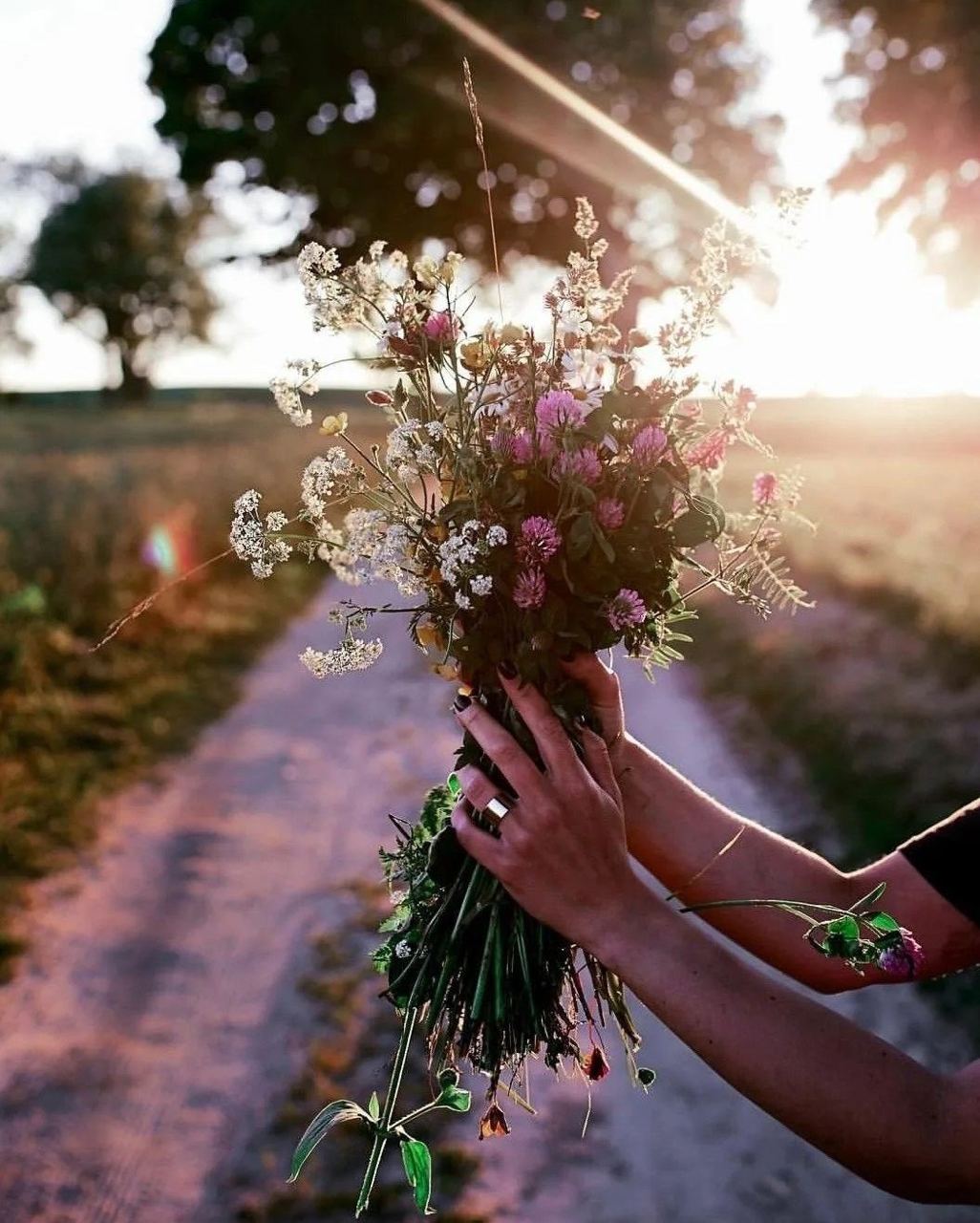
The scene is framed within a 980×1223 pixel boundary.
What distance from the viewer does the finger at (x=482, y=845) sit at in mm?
1664

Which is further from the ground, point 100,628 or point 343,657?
point 343,657

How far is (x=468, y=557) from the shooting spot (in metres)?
1.71

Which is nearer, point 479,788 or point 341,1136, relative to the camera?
point 479,788

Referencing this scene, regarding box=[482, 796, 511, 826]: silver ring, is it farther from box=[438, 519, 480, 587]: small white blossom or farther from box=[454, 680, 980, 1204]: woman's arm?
box=[438, 519, 480, 587]: small white blossom

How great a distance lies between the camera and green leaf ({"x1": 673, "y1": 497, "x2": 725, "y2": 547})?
1.81 meters

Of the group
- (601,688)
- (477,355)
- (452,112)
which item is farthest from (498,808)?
(452,112)

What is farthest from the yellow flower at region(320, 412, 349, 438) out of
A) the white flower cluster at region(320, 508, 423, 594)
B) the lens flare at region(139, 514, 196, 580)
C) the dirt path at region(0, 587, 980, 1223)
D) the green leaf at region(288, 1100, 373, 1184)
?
the lens flare at region(139, 514, 196, 580)

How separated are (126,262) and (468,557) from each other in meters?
58.6

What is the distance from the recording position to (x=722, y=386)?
74.3 inches

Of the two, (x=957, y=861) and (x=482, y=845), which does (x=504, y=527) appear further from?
(x=957, y=861)

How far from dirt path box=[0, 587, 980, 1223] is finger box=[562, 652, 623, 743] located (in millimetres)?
1904

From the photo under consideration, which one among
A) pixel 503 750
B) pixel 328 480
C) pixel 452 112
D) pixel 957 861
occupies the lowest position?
pixel 957 861

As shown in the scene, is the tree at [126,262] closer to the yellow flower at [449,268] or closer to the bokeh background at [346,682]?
the bokeh background at [346,682]

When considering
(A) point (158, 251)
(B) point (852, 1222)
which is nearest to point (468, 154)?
(B) point (852, 1222)
